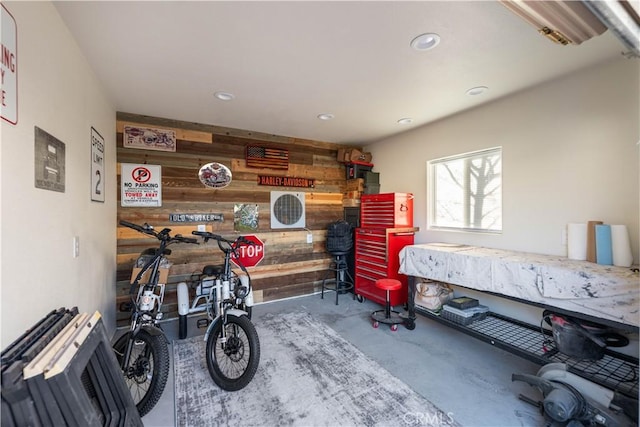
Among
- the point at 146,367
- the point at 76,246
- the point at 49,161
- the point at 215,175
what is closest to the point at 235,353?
the point at 146,367

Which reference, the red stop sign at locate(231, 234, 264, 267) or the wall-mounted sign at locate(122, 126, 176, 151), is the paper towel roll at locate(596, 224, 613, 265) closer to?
the red stop sign at locate(231, 234, 264, 267)

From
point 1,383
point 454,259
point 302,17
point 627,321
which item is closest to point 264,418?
point 1,383

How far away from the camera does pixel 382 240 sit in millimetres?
3680

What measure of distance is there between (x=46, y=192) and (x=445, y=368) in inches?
118

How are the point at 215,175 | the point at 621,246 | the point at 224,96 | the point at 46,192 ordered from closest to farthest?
the point at 46,192, the point at 621,246, the point at 224,96, the point at 215,175

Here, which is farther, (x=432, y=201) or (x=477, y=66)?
(x=432, y=201)

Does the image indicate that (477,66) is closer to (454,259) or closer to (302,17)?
(302,17)

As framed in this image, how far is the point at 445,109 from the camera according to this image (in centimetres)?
309

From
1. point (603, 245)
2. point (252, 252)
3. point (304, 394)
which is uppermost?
point (603, 245)

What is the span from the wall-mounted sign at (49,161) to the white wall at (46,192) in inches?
1.5

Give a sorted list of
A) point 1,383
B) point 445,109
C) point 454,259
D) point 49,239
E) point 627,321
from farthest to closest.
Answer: point 445,109 < point 454,259 < point 627,321 < point 49,239 < point 1,383

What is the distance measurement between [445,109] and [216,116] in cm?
268

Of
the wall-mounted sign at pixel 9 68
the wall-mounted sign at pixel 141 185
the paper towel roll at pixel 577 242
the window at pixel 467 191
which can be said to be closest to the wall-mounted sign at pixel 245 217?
the wall-mounted sign at pixel 141 185

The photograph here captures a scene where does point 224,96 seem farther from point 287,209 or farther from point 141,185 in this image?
point 287,209
